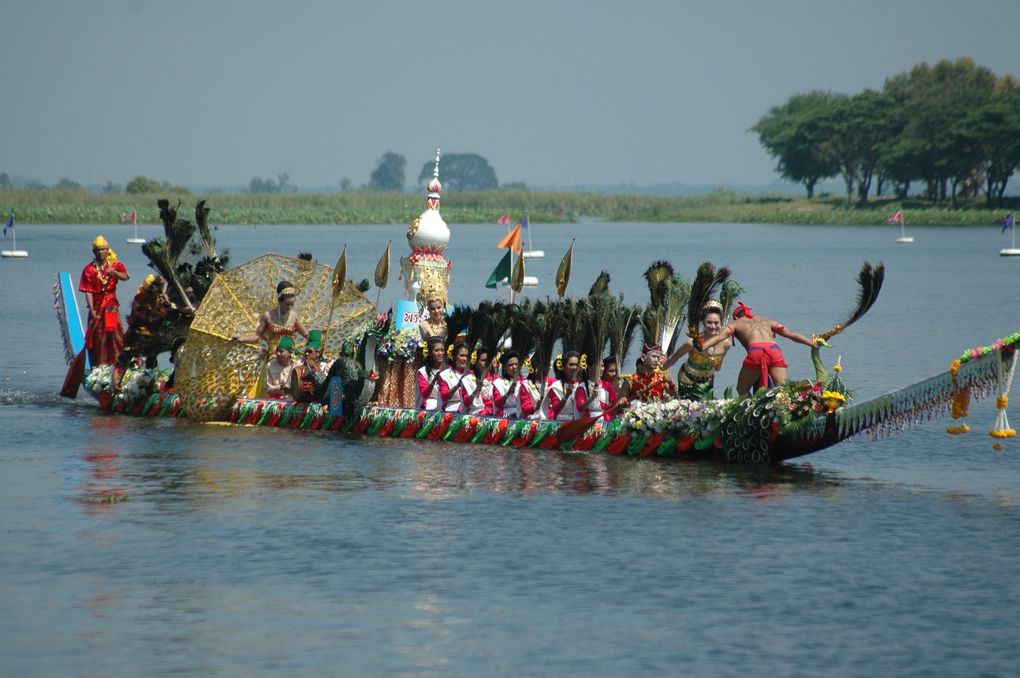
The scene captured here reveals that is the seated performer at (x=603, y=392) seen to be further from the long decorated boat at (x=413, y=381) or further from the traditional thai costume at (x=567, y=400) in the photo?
the long decorated boat at (x=413, y=381)

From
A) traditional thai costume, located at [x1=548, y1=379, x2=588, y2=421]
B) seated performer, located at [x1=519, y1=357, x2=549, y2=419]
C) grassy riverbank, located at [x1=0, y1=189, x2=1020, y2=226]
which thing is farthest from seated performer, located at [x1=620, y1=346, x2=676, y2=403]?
grassy riverbank, located at [x1=0, y1=189, x2=1020, y2=226]

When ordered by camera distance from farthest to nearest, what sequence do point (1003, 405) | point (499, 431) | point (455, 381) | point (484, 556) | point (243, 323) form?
point (243, 323), point (455, 381), point (499, 431), point (1003, 405), point (484, 556)

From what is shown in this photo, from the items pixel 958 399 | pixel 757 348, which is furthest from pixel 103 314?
pixel 958 399

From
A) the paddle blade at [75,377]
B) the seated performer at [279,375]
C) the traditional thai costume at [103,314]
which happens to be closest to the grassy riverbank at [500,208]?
the paddle blade at [75,377]

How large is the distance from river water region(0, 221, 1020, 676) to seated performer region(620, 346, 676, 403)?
83cm

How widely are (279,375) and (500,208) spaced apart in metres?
119

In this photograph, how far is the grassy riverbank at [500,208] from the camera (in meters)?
116

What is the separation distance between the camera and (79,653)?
12.8m

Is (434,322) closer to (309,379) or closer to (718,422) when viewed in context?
(309,379)

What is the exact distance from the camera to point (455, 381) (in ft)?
68.6

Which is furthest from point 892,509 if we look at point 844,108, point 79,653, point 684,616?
point 844,108

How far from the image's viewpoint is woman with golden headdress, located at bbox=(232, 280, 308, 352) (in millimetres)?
22328

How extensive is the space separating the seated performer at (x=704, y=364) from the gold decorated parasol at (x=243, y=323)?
5.28m

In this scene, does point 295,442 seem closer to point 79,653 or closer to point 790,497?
point 790,497
